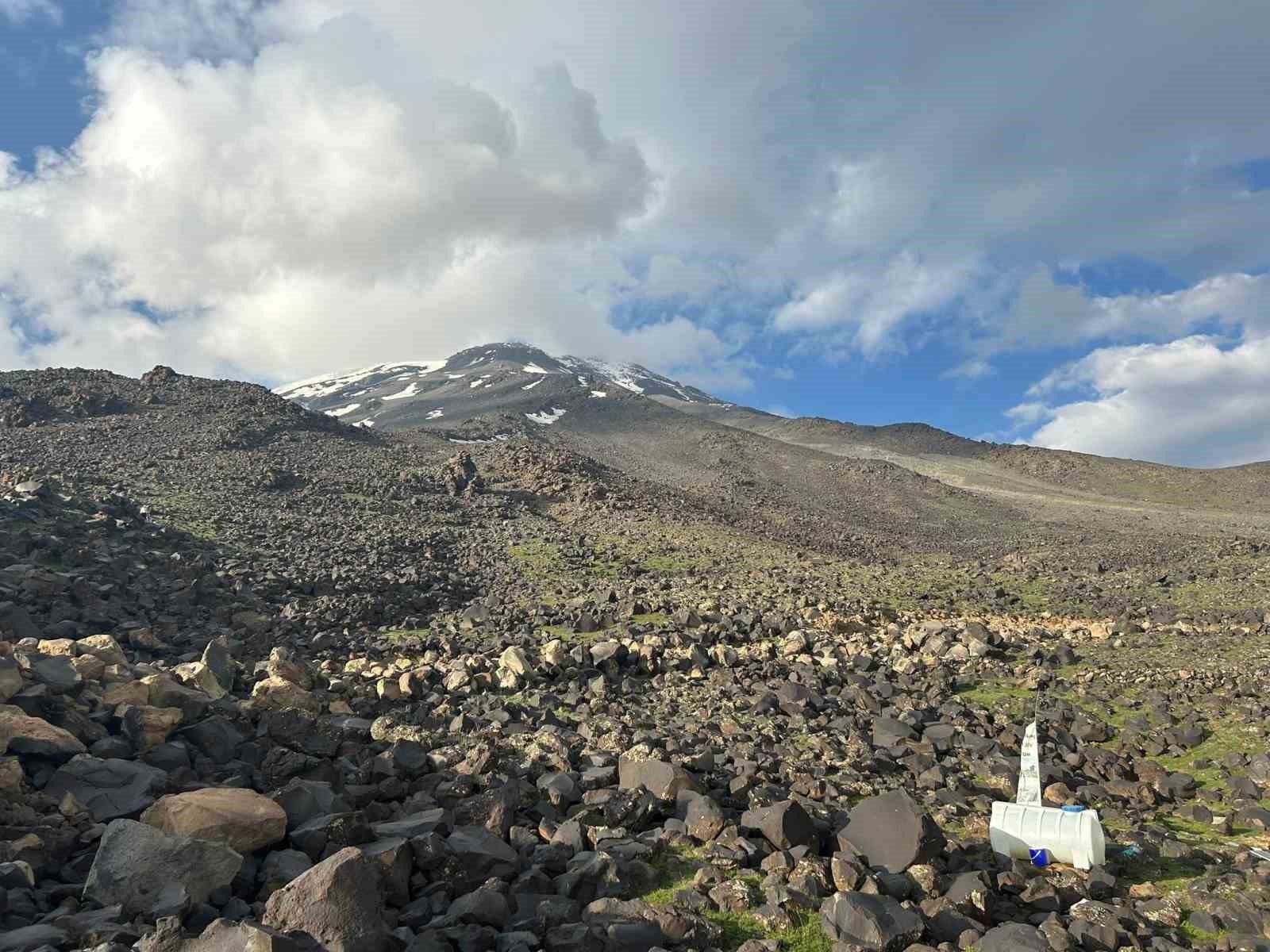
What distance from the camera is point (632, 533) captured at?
29.1 metres

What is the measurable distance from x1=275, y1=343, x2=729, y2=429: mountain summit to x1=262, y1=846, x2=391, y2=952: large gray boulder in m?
51.6

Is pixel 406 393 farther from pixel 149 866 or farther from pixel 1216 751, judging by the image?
pixel 149 866

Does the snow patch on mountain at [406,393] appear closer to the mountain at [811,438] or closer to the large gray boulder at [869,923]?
the mountain at [811,438]

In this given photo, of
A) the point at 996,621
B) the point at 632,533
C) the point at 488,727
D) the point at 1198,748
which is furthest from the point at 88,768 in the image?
the point at 632,533

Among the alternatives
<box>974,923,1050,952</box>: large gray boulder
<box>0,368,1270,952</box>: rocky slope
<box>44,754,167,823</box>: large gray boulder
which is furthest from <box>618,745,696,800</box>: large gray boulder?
<box>44,754,167,823</box>: large gray boulder

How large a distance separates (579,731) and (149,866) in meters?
6.18

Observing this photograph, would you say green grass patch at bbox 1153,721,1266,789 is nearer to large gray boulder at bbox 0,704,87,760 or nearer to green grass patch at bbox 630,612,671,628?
green grass patch at bbox 630,612,671,628

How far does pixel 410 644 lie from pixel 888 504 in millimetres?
41204

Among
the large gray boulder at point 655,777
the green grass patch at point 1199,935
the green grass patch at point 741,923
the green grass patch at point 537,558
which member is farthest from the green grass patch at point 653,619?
the green grass patch at point 1199,935

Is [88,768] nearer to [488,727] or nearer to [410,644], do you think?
[488,727]

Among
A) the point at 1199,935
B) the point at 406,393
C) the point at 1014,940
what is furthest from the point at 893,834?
the point at 406,393

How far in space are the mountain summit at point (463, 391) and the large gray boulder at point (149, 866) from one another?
50636 millimetres

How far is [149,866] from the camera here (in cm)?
587

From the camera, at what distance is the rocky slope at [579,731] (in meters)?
6.06
